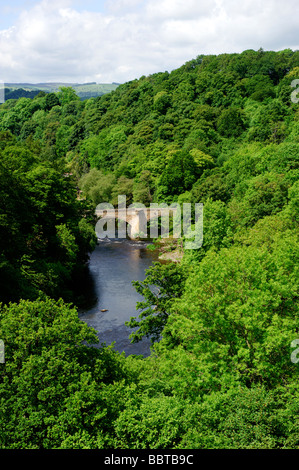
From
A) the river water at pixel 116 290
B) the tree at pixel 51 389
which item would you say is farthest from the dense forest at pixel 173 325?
the river water at pixel 116 290

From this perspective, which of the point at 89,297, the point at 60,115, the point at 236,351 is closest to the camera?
the point at 236,351

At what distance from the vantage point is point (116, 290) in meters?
38.4

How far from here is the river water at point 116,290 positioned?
99.3ft

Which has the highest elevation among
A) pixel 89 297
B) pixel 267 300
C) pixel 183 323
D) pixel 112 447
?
pixel 267 300

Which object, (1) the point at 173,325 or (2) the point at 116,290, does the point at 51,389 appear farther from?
(2) the point at 116,290

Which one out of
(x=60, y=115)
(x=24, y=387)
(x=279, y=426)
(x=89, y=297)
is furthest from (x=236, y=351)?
(x=60, y=115)

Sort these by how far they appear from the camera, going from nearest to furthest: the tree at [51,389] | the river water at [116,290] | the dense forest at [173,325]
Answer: the dense forest at [173,325]
the tree at [51,389]
the river water at [116,290]

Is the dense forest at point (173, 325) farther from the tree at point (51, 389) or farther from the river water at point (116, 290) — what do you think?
the river water at point (116, 290)

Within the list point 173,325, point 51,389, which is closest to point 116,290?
point 173,325

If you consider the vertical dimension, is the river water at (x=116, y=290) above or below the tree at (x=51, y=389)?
below

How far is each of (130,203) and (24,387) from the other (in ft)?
174

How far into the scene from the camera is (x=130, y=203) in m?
65.4

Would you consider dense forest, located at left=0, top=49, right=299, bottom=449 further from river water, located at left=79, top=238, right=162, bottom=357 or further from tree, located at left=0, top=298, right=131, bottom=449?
river water, located at left=79, top=238, right=162, bottom=357

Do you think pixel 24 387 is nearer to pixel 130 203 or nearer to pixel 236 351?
pixel 236 351
